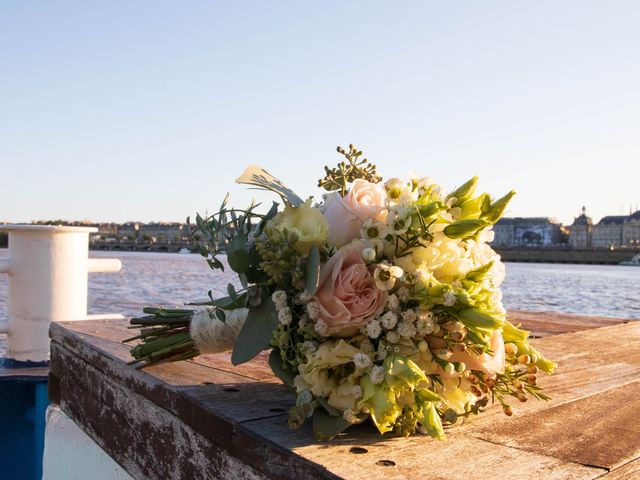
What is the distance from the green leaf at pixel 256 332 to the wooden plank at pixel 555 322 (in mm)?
1838

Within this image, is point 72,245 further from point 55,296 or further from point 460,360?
point 460,360

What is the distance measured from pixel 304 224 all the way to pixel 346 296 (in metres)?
0.17

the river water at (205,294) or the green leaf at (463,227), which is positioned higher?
the green leaf at (463,227)

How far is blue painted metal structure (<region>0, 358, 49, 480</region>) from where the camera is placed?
3055 mm

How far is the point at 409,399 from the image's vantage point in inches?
48.7

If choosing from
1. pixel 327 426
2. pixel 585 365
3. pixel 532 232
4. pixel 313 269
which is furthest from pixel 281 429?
pixel 532 232

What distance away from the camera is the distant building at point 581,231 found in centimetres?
12062

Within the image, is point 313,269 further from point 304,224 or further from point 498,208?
point 498,208

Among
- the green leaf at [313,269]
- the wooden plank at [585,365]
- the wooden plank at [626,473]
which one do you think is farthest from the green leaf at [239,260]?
the wooden plank at [626,473]

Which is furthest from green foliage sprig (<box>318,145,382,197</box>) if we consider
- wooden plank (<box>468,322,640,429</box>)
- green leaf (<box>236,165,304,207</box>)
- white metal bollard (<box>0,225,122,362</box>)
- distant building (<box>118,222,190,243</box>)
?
distant building (<box>118,222,190,243</box>)

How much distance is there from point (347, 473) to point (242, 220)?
0.61 metres

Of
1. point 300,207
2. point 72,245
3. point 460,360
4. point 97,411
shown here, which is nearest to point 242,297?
point 300,207

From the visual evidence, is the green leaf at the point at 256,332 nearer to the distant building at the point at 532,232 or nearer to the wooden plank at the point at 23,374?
the wooden plank at the point at 23,374

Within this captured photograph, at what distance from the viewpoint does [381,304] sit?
127 centimetres
